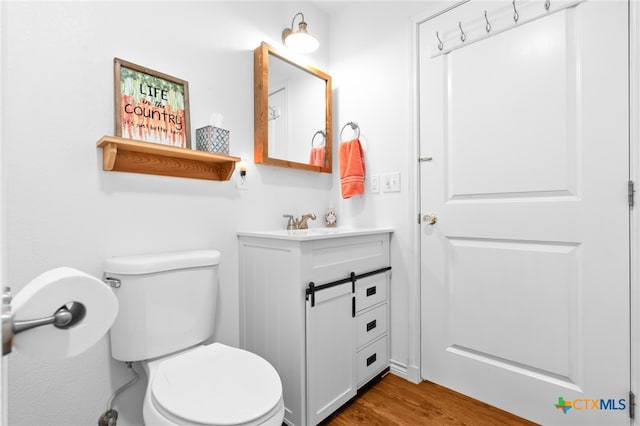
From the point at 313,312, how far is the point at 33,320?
111 centimetres

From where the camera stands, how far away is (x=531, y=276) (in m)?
1.46

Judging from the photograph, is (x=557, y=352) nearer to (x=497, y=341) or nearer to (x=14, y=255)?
(x=497, y=341)

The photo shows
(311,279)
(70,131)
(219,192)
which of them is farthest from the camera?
(219,192)

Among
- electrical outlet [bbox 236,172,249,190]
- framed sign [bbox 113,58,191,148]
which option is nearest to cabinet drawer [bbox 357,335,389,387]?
electrical outlet [bbox 236,172,249,190]

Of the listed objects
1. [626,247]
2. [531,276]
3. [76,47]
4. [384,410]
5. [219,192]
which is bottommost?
[384,410]

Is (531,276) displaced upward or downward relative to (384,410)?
upward

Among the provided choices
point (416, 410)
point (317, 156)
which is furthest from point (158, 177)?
point (416, 410)

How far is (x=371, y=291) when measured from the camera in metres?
1.76

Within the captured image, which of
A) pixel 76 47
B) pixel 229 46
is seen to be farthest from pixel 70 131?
pixel 229 46

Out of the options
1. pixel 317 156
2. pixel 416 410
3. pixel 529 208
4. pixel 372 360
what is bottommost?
pixel 416 410

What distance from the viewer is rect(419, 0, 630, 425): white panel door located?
1.28m

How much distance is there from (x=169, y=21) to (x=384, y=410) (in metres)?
2.12

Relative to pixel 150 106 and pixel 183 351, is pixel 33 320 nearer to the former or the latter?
pixel 183 351

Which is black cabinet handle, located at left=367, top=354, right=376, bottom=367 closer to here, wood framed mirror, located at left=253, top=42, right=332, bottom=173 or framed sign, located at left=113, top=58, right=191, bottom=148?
wood framed mirror, located at left=253, top=42, right=332, bottom=173
